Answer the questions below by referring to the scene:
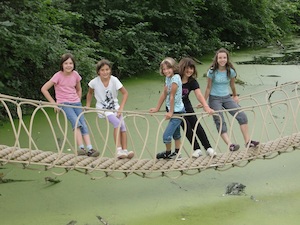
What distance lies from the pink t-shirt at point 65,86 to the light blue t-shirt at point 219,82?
971 mm

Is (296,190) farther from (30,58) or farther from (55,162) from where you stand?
(30,58)

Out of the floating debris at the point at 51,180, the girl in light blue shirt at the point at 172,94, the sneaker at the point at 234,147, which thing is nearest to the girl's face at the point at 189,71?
the girl in light blue shirt at the point at 172,94

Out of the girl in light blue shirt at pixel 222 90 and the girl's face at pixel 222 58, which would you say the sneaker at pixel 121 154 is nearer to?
the girl in light blue shirt at pixel 222 90

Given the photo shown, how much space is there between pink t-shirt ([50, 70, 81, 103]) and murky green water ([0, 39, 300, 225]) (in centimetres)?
62

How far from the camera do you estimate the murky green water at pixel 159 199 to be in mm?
3186

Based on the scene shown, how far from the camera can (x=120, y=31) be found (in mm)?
7039

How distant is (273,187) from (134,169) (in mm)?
1101

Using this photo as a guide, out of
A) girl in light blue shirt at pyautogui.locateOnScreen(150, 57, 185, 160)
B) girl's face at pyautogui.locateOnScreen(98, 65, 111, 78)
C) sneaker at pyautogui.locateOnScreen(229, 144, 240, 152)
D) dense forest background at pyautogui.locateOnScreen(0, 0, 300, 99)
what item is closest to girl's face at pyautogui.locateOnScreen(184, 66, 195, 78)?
girl in light blue shirt at pyautogui.locateOnScreen(150, 57, 185, 160)

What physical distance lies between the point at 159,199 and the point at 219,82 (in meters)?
0.94

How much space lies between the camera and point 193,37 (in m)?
8.41

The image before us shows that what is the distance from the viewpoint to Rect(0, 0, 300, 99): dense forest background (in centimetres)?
514

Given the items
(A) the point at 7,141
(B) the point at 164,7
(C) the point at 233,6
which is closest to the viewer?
(A) the point at 7,141

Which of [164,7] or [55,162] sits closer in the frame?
[55,162]

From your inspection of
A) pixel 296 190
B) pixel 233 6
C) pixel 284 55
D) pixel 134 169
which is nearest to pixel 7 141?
pixel 134 169
